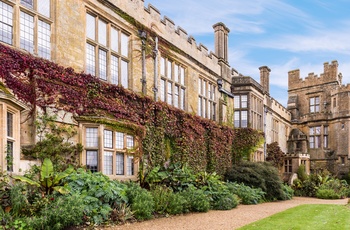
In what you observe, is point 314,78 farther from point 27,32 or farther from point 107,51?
point 27,32

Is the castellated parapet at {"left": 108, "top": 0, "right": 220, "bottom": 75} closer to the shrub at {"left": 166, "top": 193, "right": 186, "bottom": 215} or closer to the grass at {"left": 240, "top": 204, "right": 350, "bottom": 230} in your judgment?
the shrub at {"left": 166, "top": 193, "right": 186, "bottom": 215}

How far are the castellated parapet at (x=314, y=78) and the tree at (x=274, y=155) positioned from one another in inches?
407

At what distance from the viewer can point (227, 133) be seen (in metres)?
20.8

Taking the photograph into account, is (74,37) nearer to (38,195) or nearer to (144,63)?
(144,63)

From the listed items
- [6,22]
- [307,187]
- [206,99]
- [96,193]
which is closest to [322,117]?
[307,187]

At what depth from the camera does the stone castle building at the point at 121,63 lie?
892 centimetres

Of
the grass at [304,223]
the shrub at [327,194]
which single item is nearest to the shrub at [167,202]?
the grass at [304,223]

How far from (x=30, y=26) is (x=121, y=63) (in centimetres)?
401

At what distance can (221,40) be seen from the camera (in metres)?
22.0

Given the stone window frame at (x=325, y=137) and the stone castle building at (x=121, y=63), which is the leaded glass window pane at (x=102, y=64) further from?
the stone window frame at (x=325, y=137)

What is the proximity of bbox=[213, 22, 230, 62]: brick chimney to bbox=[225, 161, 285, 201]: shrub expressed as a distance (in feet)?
24.1

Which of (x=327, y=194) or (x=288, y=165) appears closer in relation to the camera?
(x=327, y=194)

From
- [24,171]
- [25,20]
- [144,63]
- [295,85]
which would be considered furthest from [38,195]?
[295,85]

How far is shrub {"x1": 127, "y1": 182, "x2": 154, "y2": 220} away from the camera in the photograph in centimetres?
943
